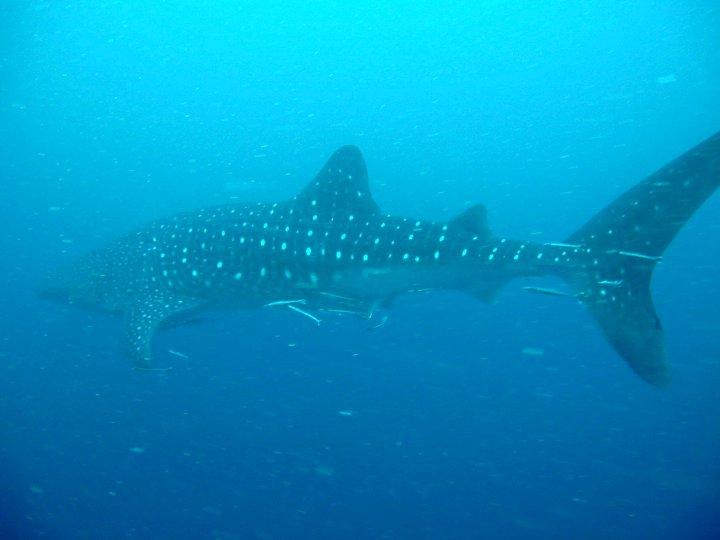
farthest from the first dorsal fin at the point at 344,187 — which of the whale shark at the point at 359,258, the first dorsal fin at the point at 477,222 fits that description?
the first dorsal fin at the point at 477,222

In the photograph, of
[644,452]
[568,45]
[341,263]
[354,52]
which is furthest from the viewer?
[568,45]

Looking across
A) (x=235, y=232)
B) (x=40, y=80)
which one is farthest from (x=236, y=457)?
(x=40, y=80)

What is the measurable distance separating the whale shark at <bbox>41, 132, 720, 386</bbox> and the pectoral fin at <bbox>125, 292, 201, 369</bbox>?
0.06 ft

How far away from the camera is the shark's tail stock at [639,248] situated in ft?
14.0

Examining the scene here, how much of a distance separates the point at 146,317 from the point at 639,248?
6.62 metres

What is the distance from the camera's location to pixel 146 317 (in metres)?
7.48

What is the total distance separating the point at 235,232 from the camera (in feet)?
23.2

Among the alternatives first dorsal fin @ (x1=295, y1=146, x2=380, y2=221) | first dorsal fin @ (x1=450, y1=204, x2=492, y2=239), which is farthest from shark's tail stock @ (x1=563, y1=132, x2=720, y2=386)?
first dorsal fin @ (x1=295, y1=146, x2=380, y2=221)

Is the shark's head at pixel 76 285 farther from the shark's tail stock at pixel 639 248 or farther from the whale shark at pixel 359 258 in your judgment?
the shark's tail stock at pixel 639 248

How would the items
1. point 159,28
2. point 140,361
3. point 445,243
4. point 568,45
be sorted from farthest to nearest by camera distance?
1. point 568,45
2. point 159,28
3. point 140,361
4. point 445,243

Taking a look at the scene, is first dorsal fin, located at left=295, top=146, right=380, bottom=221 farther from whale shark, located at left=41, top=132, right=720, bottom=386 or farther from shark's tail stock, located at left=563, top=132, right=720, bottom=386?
shark's tail stock, located at left=563, top=132, right=720, bottom=386

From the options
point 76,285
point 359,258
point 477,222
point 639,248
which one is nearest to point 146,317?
point 76,285

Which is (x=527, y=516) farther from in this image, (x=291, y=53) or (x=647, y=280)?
(x=291, y=53)

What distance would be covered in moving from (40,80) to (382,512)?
192 ft
